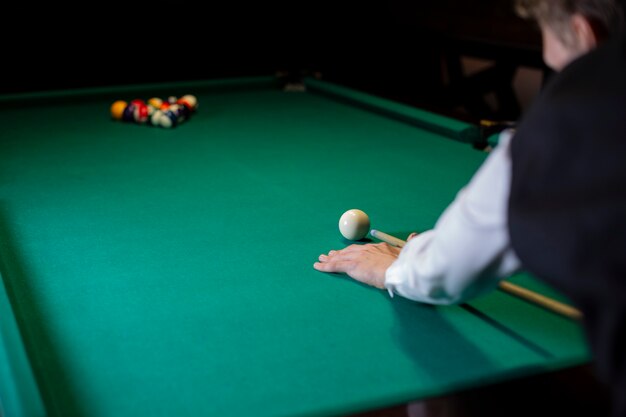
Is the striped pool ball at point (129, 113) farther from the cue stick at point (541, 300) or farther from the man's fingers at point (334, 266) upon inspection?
the cue stick at point (541, 300)

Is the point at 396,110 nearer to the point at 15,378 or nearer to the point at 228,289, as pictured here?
the point at 228,289

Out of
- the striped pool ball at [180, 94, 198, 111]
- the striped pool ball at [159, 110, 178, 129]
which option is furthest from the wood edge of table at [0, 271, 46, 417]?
the striped pool ball at [180, 94, 198, 111]

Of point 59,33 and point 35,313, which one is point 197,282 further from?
point 59,33

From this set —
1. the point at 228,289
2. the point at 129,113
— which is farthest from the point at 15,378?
the point at 129,113

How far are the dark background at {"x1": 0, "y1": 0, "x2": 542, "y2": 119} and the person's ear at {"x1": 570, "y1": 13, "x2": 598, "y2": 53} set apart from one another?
2.95 metres

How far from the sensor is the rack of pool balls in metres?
3.34

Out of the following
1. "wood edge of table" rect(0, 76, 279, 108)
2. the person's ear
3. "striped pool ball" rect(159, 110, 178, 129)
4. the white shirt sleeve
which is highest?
"wood edge of table" rect(0, 76, 279, 108)

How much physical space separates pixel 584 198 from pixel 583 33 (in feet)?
1.02

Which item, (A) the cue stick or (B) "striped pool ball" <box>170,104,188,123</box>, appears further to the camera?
(B) "striped pool ball" <box>170,104,188,123</box>

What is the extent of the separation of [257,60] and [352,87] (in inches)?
63.8

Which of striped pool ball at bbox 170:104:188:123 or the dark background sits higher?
the dark background

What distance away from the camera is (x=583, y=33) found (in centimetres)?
114

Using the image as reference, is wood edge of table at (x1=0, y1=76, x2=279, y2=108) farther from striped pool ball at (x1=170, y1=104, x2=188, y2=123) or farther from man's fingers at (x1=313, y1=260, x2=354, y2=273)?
man's fingers at (x1=313, y1=260, x2=354, y2=273)

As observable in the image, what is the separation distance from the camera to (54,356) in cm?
135
